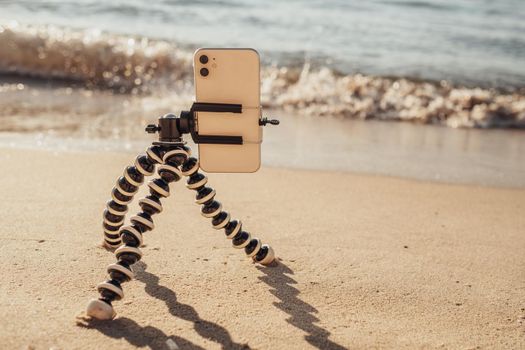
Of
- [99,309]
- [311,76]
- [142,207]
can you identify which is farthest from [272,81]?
[99,309]

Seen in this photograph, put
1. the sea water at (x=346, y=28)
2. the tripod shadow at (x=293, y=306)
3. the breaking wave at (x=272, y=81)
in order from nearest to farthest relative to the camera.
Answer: the tripod shadow at (x=293, y=306)
the breaking wave at (x=272, y=81)
the sea water at (x=346, y=28)

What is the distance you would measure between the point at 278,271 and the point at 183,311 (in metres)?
0.61

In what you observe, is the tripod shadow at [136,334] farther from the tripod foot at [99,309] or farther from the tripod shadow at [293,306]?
the tripod shadow at [293,306]

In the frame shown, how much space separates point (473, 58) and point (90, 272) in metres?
9.28

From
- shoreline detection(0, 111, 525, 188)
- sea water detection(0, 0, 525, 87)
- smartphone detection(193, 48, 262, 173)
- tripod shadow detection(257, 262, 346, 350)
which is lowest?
tripod shadow detection(257, 262, 346, 350)

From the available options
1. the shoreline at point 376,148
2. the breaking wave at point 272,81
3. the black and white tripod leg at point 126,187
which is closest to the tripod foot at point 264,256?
the black and white tripod leg at point 126,187

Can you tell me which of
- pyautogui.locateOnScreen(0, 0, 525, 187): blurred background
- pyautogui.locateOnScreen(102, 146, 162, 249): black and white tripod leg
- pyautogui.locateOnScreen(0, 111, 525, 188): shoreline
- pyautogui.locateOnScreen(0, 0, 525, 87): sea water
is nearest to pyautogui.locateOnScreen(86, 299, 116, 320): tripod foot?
pyautogui.locateOnScreen(102, 146, 162, 249): black and white tripod leg

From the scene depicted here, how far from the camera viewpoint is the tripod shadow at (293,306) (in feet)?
7.93

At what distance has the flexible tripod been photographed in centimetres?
239

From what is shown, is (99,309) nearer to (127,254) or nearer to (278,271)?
(127,254)

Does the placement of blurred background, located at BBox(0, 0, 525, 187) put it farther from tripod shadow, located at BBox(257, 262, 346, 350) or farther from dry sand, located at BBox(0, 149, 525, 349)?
tripod shadow, located at BBox(257, 262, 346, 350)

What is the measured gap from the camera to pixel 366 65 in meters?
9.80

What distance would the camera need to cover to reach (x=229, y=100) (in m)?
2.54

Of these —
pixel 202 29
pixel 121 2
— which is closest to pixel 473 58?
pixel 202 29
